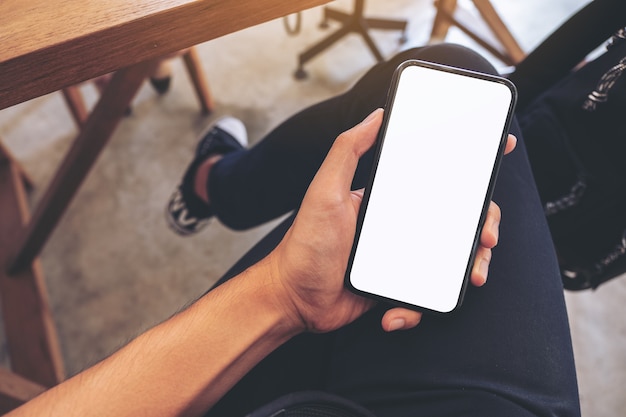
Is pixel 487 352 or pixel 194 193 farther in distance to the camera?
pixel 194 193

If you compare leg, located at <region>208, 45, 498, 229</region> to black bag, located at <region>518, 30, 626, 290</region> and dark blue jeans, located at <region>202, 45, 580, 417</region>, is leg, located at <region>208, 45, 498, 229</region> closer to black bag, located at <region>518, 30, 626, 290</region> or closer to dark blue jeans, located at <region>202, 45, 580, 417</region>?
dark blue jeans, located at <region>202, 45, 580, 417</region>

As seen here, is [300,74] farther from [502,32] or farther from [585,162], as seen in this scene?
[585,162]

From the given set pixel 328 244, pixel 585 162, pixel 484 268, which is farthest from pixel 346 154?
pixel 585 162

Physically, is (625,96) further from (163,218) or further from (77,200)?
(77,200)

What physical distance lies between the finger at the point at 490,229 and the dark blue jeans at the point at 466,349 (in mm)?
57

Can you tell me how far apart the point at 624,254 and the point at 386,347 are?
0.35 metres

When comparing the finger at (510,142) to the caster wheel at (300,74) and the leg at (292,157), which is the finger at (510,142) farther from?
the caster wheel at (300,74)

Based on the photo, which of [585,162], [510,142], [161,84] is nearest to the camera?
[510,142]

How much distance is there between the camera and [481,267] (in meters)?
0.48

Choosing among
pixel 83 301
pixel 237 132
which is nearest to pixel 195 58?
pixel 237 132

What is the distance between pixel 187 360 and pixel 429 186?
0.33 meters

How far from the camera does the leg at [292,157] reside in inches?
23.3

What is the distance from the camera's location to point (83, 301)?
1062mm

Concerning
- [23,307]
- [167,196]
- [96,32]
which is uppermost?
[96,32]
